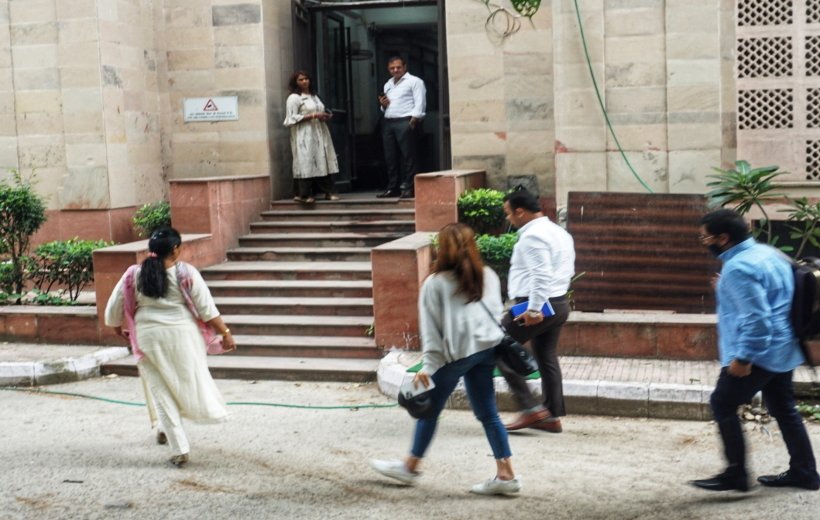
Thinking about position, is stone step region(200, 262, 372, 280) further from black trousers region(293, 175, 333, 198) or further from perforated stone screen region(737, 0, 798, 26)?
perforated stone screen region(737, 0, 798, 26)

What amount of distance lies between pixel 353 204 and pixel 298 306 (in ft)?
9.18

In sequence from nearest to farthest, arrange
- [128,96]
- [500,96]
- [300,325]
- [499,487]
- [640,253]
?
[499,487] → [640,253] → [300,325] → [500,96] → [128,96]

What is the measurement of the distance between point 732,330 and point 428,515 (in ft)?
6.35

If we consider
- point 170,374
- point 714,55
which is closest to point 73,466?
point 170,374

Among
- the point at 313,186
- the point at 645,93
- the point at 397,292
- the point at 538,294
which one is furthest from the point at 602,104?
the point at 538,294

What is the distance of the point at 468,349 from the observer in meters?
5.96

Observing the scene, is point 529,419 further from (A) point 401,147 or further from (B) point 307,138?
(B) point 307,138

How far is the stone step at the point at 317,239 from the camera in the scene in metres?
12.4

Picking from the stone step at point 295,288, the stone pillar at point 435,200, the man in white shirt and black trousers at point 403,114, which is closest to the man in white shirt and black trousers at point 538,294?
the stone step at point 295,288

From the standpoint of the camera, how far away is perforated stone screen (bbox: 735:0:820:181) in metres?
11.0

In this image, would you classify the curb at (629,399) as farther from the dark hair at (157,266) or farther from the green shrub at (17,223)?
the green shrub at (17,223)

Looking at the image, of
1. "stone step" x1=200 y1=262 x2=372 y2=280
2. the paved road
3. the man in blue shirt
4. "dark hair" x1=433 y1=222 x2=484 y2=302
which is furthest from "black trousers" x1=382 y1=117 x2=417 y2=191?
the man in blue shirt

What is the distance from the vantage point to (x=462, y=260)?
233 inches

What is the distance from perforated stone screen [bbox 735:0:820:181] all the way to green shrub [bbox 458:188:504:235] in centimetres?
269
